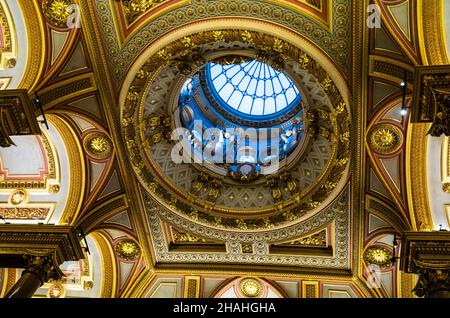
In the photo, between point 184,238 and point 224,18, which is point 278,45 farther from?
point 184,238

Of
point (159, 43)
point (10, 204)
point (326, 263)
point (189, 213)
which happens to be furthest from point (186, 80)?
point (326, 263)

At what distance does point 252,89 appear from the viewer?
50.9 feet

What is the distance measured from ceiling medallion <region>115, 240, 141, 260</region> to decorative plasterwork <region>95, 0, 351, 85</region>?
16.1ft

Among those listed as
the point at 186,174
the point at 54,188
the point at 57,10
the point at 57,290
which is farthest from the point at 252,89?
the point at 57,290

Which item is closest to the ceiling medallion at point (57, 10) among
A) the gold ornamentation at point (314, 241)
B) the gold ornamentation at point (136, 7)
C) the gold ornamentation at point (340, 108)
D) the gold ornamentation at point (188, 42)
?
the gold ornamentation at point (136, 7)

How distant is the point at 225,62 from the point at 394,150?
431 centimetres

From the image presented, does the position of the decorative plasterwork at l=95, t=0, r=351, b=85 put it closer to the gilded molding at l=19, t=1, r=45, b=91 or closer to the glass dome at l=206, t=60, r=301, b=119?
the gilded molding at l=19, t=1, r=45, b=91

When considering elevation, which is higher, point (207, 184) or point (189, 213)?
point (207, 184)

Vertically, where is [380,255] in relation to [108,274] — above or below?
above

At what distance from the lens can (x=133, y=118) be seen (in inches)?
442

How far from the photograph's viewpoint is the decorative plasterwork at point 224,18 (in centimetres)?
930

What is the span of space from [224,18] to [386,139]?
4182mm

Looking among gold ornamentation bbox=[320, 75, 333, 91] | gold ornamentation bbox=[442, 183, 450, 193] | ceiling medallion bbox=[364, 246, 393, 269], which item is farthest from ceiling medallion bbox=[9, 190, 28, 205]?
gold ornamentation bbox=[442, 183, 450, 193]

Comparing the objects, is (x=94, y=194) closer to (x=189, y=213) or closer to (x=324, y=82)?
(x=189, y=213)
